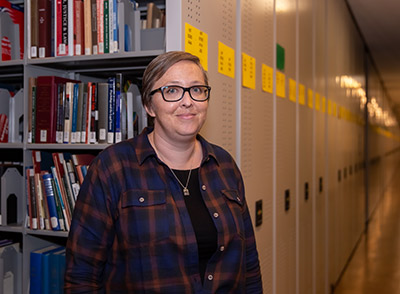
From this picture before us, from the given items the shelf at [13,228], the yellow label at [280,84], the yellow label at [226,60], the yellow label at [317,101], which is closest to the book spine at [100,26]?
the yellow label at [226,60]

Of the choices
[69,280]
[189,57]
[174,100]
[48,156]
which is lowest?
[69,280]

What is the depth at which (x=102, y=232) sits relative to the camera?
1.41 meters

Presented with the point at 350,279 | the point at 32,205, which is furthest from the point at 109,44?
the point at 350,279

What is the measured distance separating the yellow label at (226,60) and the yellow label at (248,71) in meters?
0.10

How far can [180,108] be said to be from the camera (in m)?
1.45

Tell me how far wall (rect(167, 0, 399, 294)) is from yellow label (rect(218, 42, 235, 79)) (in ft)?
0.05

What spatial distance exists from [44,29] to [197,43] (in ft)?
2.76

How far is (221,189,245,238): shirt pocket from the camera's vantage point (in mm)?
A: 1571

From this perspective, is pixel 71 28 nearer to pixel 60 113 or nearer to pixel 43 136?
pixel 60 113

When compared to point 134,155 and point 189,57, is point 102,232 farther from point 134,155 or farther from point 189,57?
point 189,57

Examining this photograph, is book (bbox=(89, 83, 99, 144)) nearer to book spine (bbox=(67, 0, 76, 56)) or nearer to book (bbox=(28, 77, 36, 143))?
book spine (bbox=(67, 0, 76, 56))

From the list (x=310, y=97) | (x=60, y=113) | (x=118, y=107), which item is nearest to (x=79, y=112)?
(x=60, y=113)

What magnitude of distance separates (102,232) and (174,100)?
1.62 ft

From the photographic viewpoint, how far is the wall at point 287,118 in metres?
2.10
